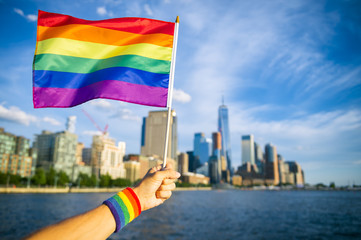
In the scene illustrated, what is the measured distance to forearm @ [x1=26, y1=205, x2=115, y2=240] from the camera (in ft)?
7.68

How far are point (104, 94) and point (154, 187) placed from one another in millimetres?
2083

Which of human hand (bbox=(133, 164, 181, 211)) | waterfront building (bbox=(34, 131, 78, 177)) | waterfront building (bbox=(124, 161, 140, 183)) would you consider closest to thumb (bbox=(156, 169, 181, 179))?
human hand (bbox=(133, 164, 181, 211))

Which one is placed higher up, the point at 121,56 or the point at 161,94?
the point at 121,56

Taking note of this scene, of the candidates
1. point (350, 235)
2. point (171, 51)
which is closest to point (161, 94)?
point (171, 51)

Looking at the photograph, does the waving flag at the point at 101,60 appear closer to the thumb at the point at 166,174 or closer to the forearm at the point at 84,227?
the thumb at the point at 166,174

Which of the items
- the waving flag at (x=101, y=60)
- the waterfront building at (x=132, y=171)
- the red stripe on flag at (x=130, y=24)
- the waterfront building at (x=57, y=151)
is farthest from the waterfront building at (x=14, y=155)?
the red stripe on flag at (x=130, y=24)

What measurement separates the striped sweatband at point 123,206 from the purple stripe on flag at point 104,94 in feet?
6.29

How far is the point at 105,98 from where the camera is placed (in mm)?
4469

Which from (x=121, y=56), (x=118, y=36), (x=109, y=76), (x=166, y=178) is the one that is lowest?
(x=166, y=178)

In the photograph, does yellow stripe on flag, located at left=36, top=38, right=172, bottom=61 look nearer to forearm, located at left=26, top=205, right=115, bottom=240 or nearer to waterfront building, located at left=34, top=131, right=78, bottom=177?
forearm, located at left=26, top=205, right=115, bottom=240

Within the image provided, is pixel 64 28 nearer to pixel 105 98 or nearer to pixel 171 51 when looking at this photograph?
pixel 105 98

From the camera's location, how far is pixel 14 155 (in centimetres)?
12412

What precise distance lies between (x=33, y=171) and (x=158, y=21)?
151 meters

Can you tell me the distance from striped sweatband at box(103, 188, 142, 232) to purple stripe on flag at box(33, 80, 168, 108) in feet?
6.29
